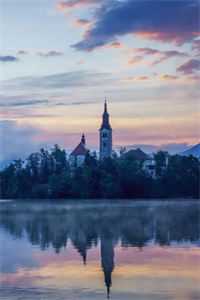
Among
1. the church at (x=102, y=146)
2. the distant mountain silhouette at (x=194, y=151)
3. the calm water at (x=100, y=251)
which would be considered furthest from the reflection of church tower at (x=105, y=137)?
the distant mountain silhouette at (x=194, y=151)

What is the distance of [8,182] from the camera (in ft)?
16.7

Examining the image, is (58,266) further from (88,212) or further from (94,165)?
(94,165)

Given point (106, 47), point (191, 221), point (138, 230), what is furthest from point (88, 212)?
point (106, 47)

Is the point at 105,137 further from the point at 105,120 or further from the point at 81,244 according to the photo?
the point at 81,244

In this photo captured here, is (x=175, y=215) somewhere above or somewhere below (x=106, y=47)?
below

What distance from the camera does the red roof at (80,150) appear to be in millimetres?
4986

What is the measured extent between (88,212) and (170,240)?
0.75 meters

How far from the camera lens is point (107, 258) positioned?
4516 mm

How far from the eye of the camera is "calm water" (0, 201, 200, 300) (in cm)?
381

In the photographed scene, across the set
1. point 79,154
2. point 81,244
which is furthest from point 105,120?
point 81,244

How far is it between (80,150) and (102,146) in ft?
0.95

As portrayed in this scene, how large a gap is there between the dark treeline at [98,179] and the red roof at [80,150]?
0.30ft

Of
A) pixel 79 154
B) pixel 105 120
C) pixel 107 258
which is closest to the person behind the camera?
pixel 107 258

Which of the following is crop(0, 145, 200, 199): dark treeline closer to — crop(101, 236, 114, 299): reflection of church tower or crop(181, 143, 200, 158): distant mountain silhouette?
crop(181, 143, 200, 158): distant mountain silhouette
